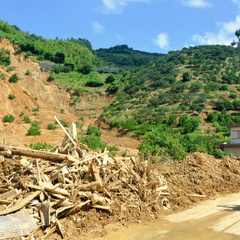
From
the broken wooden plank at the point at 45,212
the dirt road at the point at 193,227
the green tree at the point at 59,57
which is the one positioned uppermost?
the green tree at the point at 59,57

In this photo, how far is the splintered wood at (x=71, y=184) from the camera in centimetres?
621

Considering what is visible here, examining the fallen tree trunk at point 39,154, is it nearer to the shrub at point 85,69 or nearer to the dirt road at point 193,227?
the dirt road at point 193,227

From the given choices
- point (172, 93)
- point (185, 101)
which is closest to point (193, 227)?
point (185, 101)

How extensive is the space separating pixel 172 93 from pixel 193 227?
112 feet

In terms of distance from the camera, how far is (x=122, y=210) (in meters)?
7.15

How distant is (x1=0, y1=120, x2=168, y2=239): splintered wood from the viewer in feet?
20.4

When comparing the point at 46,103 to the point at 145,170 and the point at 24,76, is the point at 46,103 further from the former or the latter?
the point at 145,170

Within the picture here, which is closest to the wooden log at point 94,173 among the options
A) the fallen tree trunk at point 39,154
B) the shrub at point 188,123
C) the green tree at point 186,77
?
the fallen tree trunk at point 39,154

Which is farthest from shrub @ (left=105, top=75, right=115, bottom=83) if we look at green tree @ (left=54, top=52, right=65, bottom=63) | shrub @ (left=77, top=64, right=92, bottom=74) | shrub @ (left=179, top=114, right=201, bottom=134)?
shrub @ (left=179, top=114, right=201, bottom=134)

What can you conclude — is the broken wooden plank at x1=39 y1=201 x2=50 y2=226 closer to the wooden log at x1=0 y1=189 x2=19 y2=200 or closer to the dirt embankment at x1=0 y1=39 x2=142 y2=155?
the wooden log at x1=0 y1=189 x2=19 y2=200

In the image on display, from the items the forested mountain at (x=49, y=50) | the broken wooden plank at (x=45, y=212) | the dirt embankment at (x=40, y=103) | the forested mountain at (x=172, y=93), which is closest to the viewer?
the broken wooden plank at (x=45, y=212)

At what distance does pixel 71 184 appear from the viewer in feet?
22.7

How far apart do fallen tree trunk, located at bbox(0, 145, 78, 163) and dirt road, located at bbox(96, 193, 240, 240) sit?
2275mm

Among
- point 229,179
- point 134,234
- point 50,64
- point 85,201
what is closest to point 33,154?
point 85,201
